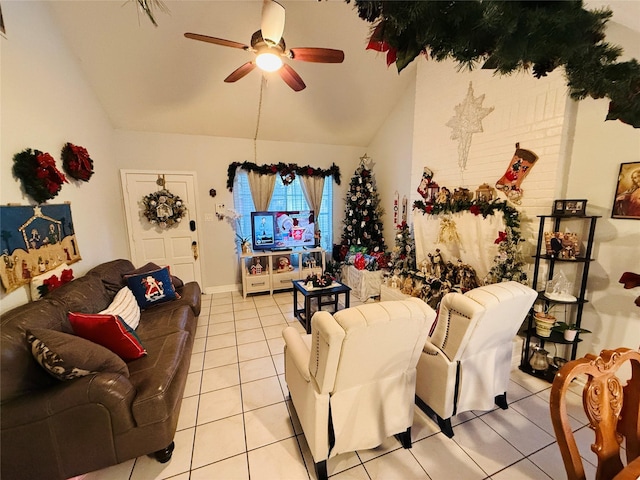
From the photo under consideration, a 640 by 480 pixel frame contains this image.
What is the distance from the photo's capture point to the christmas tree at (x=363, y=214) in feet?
15.2

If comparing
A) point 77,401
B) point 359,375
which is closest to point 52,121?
point 77,401

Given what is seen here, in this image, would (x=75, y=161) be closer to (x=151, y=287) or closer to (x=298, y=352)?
(x=151, y=287)

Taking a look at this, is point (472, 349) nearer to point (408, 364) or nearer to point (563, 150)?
point (408, 364)

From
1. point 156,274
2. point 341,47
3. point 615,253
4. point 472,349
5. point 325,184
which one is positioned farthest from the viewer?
point 325,184

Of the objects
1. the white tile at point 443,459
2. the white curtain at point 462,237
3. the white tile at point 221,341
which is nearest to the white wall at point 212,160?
the white tile at point 221,341

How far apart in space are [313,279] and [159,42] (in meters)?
3.13

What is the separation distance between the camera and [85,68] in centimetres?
288

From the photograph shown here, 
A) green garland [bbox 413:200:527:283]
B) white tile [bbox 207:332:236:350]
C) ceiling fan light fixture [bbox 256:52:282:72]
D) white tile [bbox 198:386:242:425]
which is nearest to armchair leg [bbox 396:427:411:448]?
white tile [bbox 198:386:242:425]

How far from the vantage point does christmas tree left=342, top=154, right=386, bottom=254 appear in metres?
4.64

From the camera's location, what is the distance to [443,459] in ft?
5.14

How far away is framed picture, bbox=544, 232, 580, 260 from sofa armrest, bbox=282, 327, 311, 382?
85.6 inches

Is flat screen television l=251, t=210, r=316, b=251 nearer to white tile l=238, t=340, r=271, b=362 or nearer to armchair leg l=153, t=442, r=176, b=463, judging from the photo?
white tile l=238, t=340, r=271, b=362

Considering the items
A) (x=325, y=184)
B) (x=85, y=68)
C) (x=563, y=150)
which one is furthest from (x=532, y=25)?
(x=325, y=184)

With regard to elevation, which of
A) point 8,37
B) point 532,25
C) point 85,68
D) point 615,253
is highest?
point 85,68
